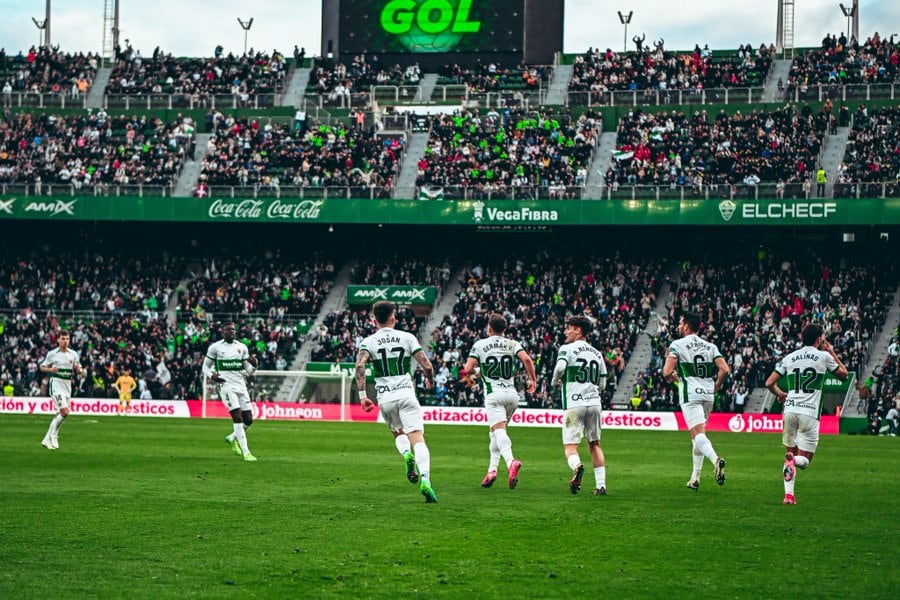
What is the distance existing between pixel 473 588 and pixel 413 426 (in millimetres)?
6690

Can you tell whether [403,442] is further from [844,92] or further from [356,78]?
[356,78]

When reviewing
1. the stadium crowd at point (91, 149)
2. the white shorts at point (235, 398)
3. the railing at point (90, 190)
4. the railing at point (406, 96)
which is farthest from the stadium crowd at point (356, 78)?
the white shorts at point (235, 398)

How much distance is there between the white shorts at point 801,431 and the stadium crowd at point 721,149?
35527mm

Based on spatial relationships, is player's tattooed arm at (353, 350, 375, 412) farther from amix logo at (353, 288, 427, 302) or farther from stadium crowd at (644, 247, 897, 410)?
amix logo at (353, 288, 427, 302)

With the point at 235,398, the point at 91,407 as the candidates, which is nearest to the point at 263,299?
the point at 91,407

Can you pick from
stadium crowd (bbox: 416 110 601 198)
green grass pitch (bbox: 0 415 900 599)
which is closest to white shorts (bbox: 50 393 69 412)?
green grass pitch (bbox: 0 415 900 599)

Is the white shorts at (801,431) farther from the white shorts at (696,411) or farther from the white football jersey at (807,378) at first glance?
the white shorts at (696,411)

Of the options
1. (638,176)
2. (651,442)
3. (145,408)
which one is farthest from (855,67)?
(145,408)

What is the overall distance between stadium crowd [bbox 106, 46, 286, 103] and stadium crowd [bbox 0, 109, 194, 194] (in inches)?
121

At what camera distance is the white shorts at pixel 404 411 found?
16.4 metres

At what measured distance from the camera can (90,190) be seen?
57.2 meters

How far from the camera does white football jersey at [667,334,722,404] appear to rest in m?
18.5

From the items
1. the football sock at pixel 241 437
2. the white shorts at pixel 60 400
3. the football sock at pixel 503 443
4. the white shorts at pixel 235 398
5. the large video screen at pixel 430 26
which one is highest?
the large video screen at pixel 430 26

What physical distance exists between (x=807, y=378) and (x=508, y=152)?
40.5 m
